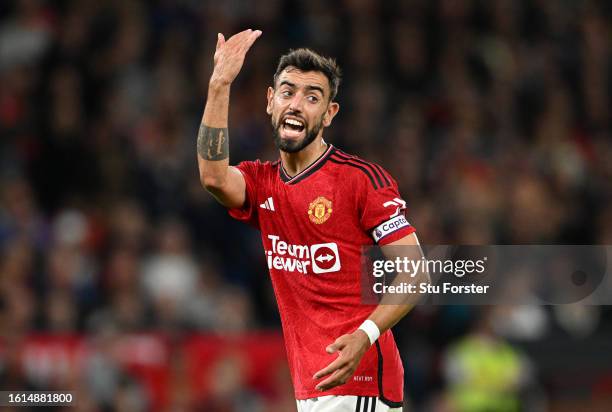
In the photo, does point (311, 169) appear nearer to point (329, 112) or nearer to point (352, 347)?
point (329, 112)

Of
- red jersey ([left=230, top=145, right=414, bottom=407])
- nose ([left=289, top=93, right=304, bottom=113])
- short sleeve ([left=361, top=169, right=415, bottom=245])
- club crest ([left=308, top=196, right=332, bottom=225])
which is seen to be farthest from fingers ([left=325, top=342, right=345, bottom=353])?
nose ([left=289, top=93, right=304, bottom=113])

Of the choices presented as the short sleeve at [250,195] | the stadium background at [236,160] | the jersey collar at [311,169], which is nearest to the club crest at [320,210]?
the jersey collar at [311,169]

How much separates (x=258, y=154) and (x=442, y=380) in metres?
3.23

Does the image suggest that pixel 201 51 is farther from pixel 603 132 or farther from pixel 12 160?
pixel 603 132

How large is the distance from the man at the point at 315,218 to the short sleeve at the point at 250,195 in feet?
0.27

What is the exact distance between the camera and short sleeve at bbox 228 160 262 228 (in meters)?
6.16

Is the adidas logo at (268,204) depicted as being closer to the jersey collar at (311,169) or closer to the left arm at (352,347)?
the jersey collar at (311,169)

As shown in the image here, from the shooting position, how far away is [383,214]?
574cm

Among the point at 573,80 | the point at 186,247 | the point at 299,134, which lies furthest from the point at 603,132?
the point at 299,134

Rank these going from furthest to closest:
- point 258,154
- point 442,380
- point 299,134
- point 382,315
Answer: point 258,154 < point 442,380 < point 299,134 < point 382,315

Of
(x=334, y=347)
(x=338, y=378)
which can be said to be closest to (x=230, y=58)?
(x=334, y=347)

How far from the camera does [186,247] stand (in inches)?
488

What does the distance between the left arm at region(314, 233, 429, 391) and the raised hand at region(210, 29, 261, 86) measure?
4.36 feet

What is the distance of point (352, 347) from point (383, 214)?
2.36 ft
